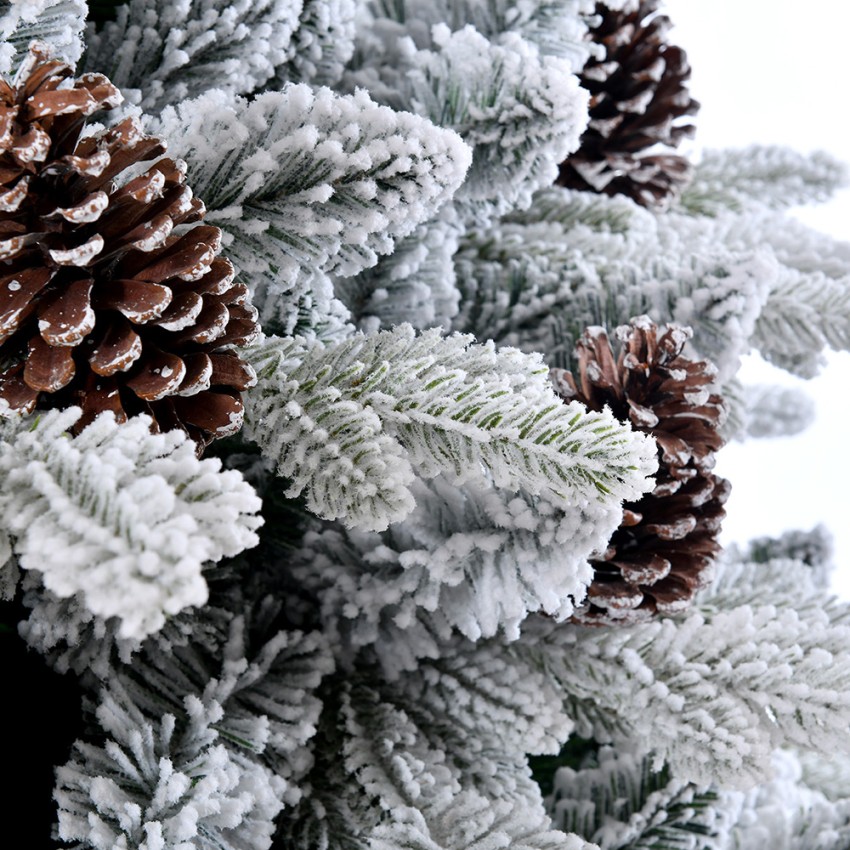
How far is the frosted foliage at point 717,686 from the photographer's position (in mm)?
389

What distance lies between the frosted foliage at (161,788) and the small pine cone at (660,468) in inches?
6.5

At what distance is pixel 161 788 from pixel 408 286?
0.85ft

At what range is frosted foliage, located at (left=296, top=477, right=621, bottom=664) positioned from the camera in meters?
0.36

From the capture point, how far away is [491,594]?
378mm

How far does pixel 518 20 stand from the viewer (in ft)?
1.61

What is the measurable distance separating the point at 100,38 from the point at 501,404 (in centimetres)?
26

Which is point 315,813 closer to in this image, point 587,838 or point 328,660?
point 328,660

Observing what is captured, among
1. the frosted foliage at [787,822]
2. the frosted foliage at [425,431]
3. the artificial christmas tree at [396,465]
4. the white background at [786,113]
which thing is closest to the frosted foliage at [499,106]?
the artificial christmas tree at [396,465]

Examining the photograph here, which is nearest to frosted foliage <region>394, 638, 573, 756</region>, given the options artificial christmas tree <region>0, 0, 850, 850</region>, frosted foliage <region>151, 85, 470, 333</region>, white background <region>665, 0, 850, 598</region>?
artificial christmas tree <region>0, 0, 850, 850</region>

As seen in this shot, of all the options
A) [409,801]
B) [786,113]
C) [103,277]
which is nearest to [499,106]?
[103,277]

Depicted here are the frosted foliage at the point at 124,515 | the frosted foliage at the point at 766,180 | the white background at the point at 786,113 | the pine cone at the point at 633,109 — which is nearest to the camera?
the frosted foliage at the point at 124,515

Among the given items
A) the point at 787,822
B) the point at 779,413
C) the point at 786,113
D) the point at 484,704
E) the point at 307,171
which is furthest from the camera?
the point at 786,113

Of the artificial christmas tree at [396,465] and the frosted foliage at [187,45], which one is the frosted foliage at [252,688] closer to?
the artificial christmas tree at [396,465]

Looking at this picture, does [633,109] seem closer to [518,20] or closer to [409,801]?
[518,20]
